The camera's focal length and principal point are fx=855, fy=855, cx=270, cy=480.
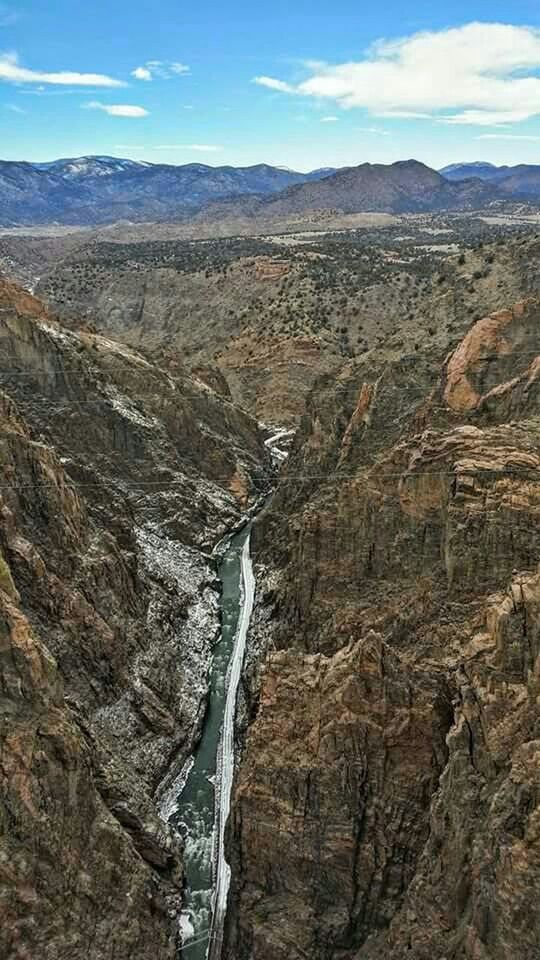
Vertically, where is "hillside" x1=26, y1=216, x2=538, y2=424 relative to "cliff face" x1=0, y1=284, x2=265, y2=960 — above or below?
above

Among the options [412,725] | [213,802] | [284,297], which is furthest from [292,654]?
[284,297]

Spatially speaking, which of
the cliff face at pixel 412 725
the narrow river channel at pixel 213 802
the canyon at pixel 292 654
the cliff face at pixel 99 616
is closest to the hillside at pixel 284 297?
the canyon at pixel 292 654

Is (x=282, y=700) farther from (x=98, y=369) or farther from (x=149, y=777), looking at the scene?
(x=98, y=369)

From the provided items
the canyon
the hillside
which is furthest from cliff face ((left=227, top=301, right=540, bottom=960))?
the hillside

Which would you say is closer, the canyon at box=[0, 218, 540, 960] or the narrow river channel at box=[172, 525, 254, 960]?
the canyon at box=[0, 218, 540, 960]

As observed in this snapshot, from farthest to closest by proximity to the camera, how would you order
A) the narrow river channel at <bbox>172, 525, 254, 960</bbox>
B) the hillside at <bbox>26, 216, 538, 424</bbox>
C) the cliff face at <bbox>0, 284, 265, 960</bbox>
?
1. the hillside at <bbox>26, 216, 538, 424</bbox>
2. the narrow river channel at <bbox>172, 525, 254, 960</bbox>
3. the cliff face at <bbox>0, 284, 265, 960</bbox>

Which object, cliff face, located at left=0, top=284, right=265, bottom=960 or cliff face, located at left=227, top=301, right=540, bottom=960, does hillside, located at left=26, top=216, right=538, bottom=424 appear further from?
cliff face, located at left=227, top=301, right=540, bottom=960
